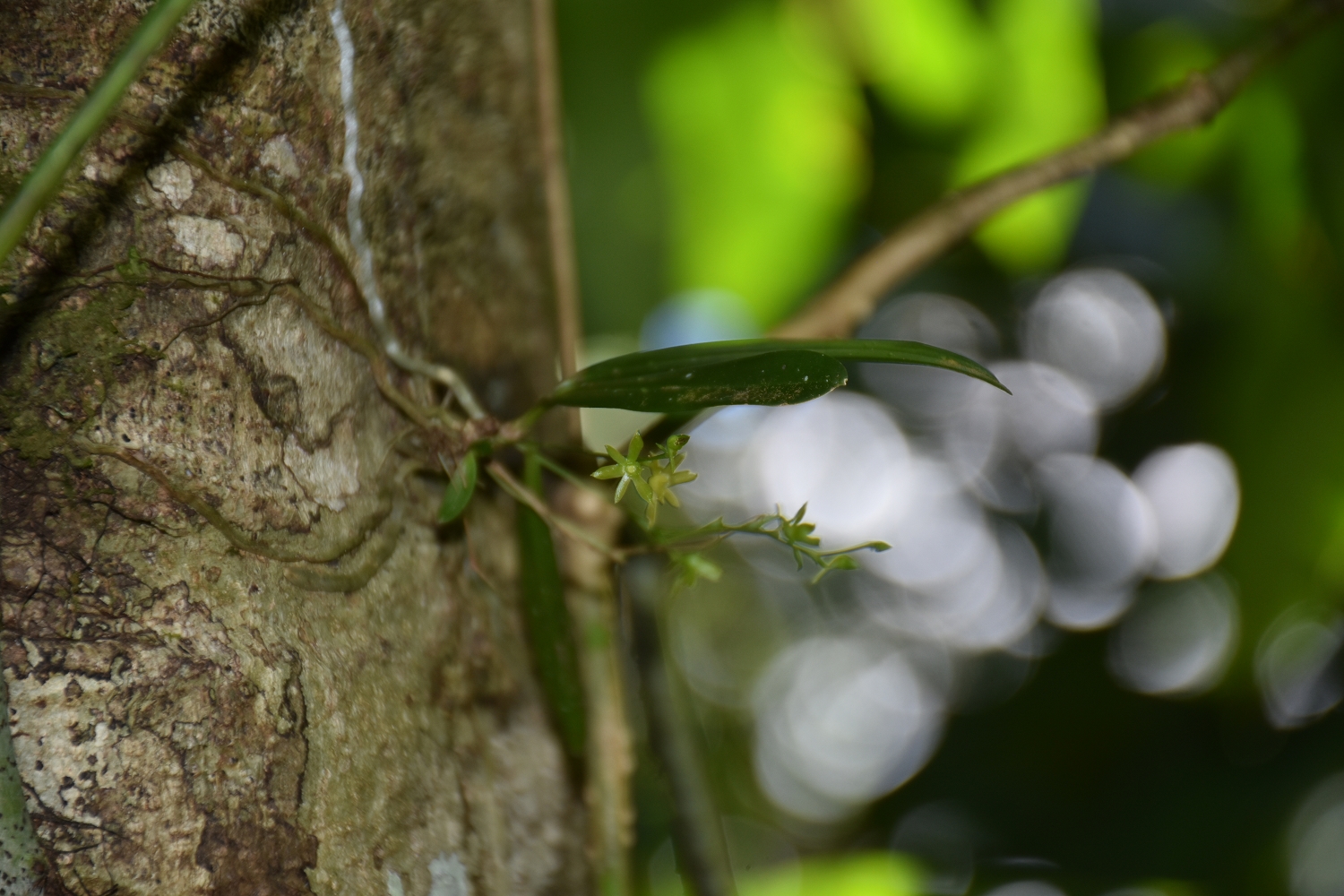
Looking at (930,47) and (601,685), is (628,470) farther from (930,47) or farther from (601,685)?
(930,47)

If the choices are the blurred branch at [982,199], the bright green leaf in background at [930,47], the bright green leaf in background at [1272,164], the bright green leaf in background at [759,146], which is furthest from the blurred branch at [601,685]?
the bright green leaf in background at [1272,164]

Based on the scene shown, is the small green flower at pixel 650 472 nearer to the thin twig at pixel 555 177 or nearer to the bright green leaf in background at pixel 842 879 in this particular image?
the thin twig at pixel 555 177

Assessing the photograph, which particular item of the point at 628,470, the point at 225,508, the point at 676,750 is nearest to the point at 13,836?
the point at 225,508

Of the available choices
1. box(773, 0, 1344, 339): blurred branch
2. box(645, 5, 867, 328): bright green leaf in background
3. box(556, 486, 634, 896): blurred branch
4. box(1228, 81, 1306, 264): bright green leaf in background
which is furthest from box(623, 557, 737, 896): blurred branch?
box(1228, 81, 1306, 264): bright green leaf in background

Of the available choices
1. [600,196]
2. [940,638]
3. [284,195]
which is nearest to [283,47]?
[284,195]

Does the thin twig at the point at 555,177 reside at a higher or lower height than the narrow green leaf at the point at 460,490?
higher

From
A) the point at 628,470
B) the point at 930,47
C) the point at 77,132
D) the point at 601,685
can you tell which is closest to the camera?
the point at 77,132

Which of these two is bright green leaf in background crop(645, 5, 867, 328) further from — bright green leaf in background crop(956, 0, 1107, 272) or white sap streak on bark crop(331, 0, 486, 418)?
white sap streak on bark crop(331, 0, 486, 418)
